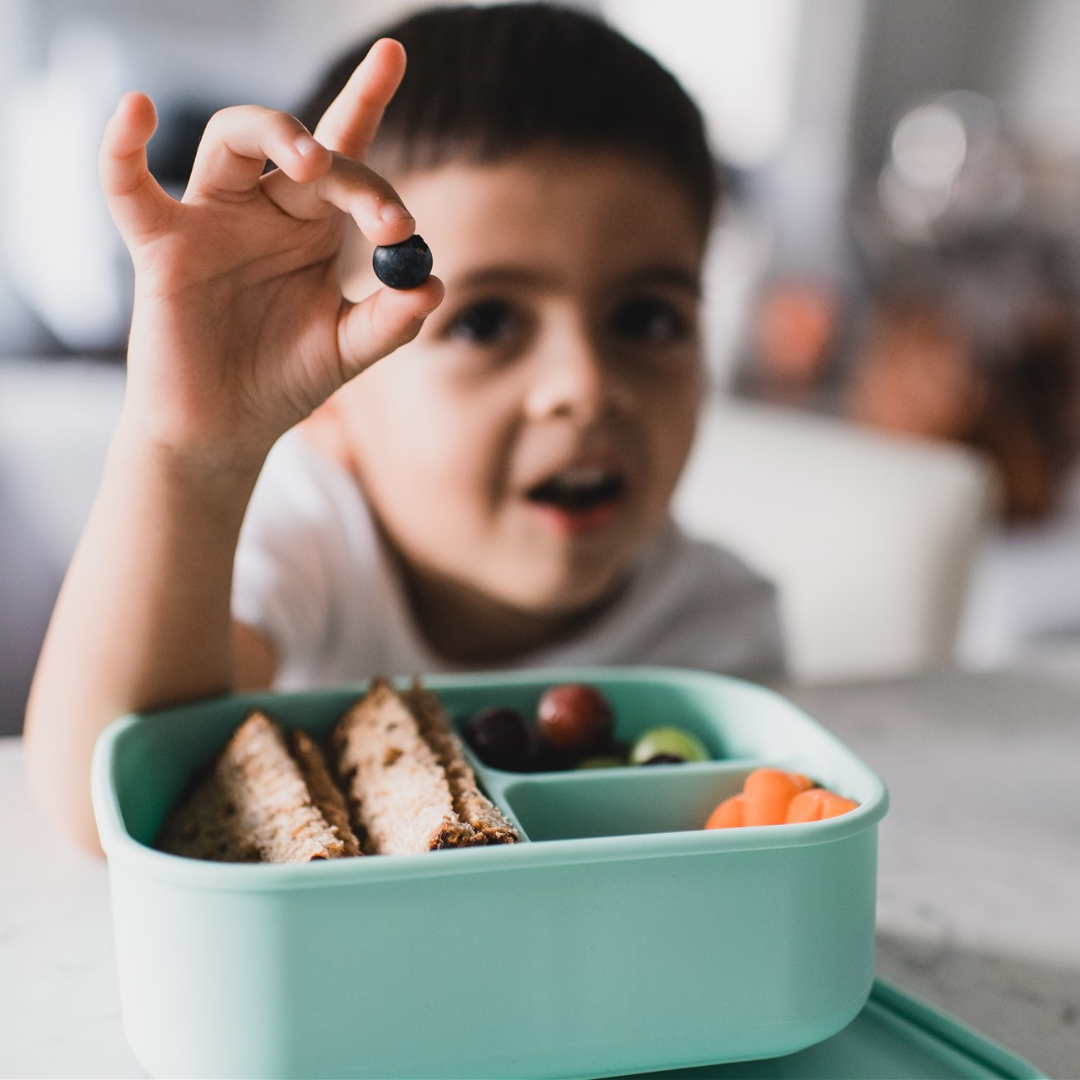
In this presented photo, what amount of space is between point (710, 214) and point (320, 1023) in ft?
2.43

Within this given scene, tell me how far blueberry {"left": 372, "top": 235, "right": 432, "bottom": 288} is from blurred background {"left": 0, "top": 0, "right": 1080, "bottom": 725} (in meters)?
0.89

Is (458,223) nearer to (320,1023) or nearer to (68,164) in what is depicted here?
(320,1023)

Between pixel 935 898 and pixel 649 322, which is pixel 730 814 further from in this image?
pixel 649 322

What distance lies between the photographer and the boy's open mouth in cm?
80

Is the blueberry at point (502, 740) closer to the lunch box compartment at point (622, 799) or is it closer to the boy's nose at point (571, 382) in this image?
the lunch box compartment at point (622, 799)

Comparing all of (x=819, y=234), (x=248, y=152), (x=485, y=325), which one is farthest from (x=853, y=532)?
(x=819, y=234)

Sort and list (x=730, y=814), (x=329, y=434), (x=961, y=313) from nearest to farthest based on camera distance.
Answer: (x=730, y=814) → (x=329, y=434) → (x=961, y=313)

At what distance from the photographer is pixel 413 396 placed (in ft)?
2.59

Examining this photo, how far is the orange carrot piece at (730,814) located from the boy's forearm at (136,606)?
0.24 metres

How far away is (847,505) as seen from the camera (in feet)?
4.02

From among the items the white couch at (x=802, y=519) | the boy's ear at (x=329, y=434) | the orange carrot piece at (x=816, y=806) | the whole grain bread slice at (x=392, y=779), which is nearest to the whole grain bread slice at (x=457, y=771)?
the whole grain bread slice at (x=392, y=779)

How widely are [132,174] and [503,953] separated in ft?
0.96

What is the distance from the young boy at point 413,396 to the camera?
17.4 inches

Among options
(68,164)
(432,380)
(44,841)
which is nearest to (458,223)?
(432,380)
